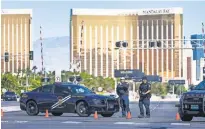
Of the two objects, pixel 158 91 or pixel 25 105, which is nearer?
pixel 25 105

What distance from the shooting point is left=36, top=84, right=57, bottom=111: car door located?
26.8 meters

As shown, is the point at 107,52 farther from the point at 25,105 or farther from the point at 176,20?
the point at 25,105

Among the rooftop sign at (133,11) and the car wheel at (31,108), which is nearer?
the car wheel at (31,108)

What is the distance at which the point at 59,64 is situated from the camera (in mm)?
172125

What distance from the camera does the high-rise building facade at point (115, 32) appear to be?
16377 centimetres

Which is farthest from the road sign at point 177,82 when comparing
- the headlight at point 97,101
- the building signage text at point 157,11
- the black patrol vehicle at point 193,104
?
the black patrol vehicle at point 193,104

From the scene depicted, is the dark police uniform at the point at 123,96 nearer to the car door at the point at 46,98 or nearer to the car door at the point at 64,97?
the car door at the point at 64,97

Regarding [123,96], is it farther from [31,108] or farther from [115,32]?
[115,32]

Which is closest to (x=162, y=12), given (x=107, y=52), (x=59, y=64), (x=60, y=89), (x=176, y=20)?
(x=176, y=20)

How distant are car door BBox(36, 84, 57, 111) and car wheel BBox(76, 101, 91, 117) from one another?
1196mm

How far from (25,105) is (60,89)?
1558mm

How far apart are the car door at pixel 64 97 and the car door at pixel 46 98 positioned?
20cm

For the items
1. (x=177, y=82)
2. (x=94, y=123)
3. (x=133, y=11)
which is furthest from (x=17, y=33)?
(x=94, y=123)

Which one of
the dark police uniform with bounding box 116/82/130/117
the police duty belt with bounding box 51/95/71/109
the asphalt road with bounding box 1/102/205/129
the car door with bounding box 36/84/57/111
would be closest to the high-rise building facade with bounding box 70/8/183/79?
the car door with bounding box 36/84/57/111
